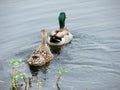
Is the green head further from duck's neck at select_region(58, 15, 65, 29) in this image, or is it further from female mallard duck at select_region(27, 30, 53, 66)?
female mallard duck at select_region(27, 30, 53, 66)

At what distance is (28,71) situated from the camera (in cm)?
1394

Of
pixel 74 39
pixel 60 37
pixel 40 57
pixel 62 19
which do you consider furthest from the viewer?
pixel 62 19

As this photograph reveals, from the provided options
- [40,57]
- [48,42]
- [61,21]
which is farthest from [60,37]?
[40,57]

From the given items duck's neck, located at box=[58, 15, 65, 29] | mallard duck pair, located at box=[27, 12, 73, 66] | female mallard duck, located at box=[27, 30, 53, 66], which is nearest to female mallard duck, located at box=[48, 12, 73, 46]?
mallard duck pair, located at box=[27, 12, 73, 66]

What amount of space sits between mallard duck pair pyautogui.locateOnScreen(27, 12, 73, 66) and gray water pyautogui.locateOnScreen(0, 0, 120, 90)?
0.97 feet

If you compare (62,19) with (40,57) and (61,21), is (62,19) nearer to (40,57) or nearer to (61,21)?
(61,21)

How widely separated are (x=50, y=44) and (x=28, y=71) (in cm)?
315

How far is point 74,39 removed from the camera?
17.2 meters

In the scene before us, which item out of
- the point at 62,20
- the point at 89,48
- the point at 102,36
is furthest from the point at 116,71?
the point at 62,20

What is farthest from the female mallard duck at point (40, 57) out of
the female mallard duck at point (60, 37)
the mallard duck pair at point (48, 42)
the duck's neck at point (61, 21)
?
the duck's neck at point (61, 21)

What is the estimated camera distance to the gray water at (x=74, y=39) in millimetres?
13004

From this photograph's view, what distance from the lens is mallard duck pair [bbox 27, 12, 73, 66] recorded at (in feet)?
47.0

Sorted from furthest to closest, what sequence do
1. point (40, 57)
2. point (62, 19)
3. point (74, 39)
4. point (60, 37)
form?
1. point (62, 19)
2. point (74, 39)
3. point (60, 37)
4. point (40, 57)

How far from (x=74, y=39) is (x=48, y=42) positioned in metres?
1.14
